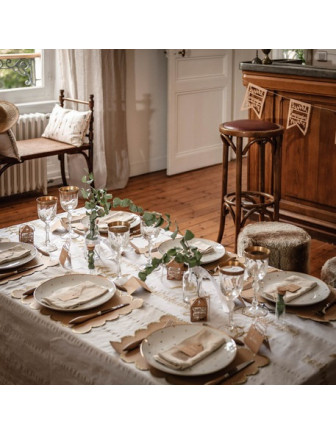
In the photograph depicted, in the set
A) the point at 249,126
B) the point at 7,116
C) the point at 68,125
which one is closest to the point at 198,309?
the point at 249,126

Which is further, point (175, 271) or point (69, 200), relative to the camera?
point (69, 200)

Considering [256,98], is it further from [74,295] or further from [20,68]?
[74,295]

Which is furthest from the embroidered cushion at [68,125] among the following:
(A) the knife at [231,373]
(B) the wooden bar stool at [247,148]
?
(A) the knife at [231,373]

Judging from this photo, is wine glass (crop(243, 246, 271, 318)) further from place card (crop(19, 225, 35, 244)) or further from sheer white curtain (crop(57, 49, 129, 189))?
sheer white curtain (crop(57, 49, 129, 189))

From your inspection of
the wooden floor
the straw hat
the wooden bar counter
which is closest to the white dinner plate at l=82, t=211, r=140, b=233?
the wooden floor

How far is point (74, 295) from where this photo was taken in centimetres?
204

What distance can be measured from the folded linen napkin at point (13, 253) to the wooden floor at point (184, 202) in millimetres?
1873

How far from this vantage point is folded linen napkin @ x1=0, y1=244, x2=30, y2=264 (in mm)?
2311

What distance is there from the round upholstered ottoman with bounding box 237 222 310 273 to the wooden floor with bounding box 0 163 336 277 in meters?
0.56

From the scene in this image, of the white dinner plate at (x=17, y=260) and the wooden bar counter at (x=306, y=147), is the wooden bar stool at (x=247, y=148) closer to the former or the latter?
the wooden bar counter at (x=306, y=147)

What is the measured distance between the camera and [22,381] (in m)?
2.03

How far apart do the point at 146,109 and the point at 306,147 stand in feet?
Answer: 6.87
